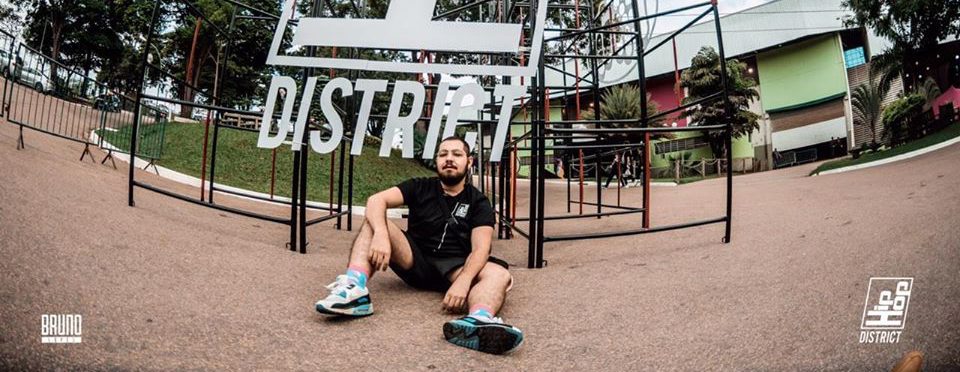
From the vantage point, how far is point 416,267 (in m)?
1.68

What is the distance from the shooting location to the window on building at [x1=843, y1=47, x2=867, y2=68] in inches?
156

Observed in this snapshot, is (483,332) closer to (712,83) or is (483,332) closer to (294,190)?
(294,190)

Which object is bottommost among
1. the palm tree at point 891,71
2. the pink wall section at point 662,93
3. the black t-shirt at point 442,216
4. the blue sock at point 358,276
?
the blue sock at point 358,276

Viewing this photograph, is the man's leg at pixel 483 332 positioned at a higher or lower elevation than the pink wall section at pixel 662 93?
lower

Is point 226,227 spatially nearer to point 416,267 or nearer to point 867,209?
point 416,267

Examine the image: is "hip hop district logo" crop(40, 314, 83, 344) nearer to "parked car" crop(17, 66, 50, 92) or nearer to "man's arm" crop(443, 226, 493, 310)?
"man's arm" crop(443, 226, 493, 310)

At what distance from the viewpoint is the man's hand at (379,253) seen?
149 cm

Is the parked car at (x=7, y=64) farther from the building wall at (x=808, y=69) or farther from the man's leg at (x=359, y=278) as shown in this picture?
the building wall at (x=808, y=69)

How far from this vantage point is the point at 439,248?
1.72m

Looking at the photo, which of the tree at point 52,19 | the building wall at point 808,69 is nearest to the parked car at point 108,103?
the tree at point 52,19

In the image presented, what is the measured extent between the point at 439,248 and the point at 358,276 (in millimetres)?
384

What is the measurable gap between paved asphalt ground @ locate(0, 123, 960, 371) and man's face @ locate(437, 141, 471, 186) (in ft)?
1.66

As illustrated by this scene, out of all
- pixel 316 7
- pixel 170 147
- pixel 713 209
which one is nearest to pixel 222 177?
pixel 170 147

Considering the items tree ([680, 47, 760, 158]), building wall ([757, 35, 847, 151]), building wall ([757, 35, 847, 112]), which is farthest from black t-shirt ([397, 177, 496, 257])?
tree ([680, 47, 760, 158])
